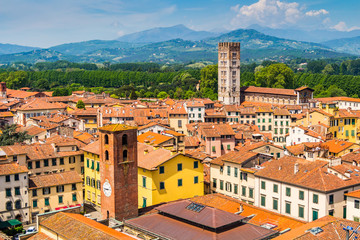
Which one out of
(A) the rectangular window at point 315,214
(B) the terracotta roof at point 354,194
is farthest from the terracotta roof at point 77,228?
(B) the terracotta roof at point 354,194

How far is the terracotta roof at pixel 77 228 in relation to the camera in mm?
29641

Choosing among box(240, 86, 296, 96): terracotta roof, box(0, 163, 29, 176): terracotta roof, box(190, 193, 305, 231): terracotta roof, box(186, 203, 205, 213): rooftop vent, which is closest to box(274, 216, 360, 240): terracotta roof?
box(190, 193, 305, 231): terracotta roof

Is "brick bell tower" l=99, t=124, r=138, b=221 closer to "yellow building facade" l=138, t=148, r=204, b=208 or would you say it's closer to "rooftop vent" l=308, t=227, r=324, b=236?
"yellow building facade" l=138, t=148, r=204, b=208

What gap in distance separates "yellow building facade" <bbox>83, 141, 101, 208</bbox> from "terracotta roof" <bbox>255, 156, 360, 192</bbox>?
1564 cm

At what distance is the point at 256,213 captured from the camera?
36562 millimetres

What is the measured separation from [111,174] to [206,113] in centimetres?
5888

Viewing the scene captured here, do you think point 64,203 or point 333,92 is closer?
point 64,203

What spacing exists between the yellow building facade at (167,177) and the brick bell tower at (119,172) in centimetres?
548

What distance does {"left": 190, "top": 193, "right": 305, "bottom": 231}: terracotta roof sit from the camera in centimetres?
3431

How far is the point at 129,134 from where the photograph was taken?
120 feet

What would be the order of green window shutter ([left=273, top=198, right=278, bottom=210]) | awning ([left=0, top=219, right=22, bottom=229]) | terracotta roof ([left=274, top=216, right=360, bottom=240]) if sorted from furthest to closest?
awning ([left=0, top=219, right=22, bottom=229]), green window shutter ([left=273, top=198, right=278, bottom=210]), terracotta roof ([left=274, top=216, right=360, bottom=240])

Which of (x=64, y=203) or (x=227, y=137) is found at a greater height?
(x=227, y=137)

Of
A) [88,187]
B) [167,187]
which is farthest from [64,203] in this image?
[167,187]

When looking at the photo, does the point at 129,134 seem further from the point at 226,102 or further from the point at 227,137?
the point at 226,102
